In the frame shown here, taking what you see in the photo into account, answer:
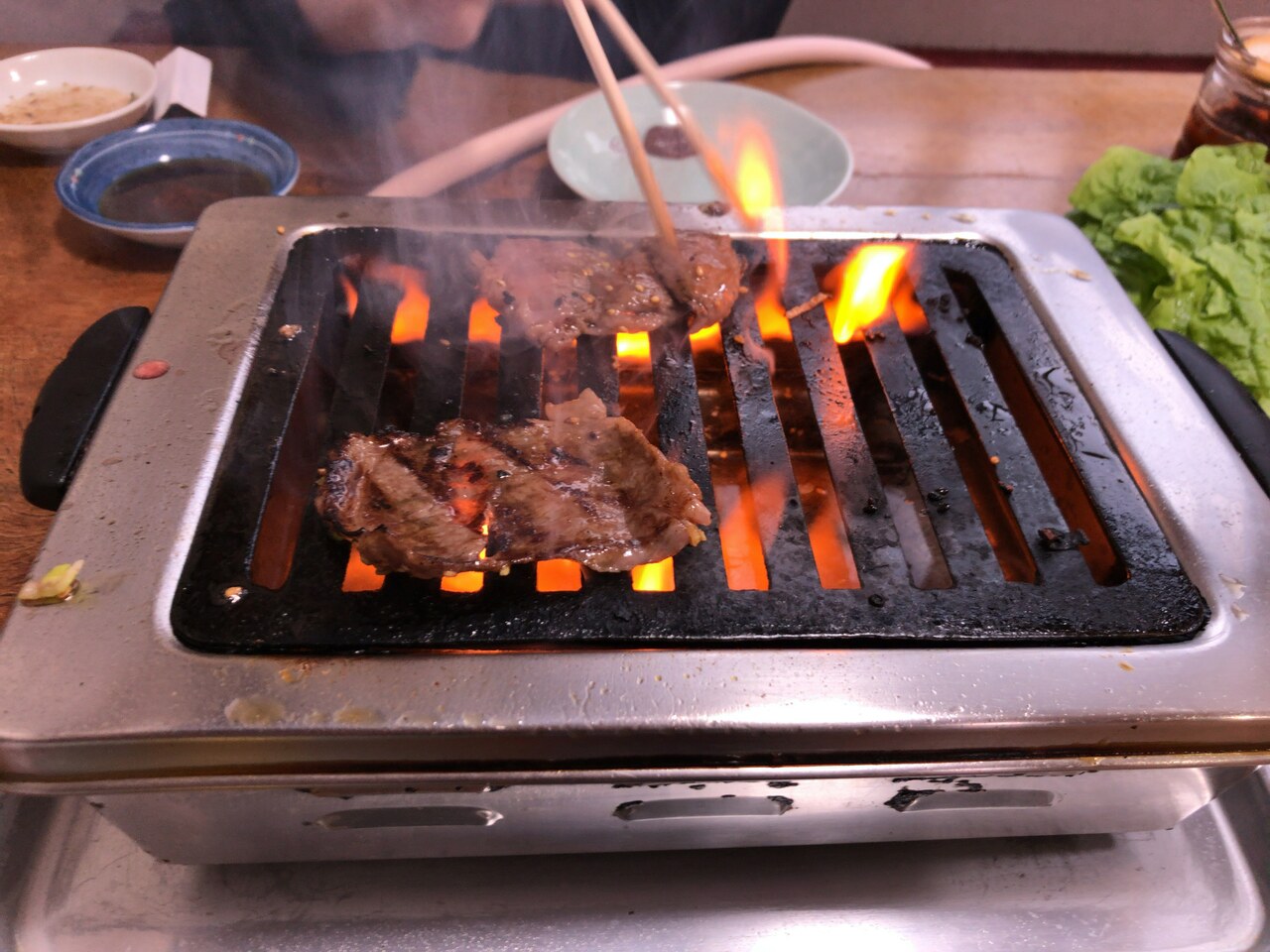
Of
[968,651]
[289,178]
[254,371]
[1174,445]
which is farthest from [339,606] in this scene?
[289,178]

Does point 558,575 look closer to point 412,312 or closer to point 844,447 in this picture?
point 844,447

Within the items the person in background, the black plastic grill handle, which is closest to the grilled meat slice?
the black plastic grill handle

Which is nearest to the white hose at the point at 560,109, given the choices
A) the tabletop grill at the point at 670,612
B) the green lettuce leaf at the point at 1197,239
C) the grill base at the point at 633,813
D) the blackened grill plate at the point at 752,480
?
the blackened grill plate at the point at 752,480

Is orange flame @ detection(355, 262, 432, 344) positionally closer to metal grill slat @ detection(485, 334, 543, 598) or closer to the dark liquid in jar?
metal grill slat @ detection(485, 334, 543, 598)

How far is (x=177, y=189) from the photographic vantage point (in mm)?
2502

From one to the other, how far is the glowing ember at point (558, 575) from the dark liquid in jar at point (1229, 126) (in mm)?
2688

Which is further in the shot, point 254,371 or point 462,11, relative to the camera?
point 462,11

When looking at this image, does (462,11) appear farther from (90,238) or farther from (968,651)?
(968,651)

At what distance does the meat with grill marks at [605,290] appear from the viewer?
1612mm

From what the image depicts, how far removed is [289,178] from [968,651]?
2304mm

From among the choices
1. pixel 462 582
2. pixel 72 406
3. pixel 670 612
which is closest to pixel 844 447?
pixel 670 612

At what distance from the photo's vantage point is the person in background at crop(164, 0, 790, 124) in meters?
3.07

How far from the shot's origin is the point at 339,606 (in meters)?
1.16

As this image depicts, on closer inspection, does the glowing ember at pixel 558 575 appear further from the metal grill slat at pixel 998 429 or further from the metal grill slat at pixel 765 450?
the metal grill slat at pixel 998 429
